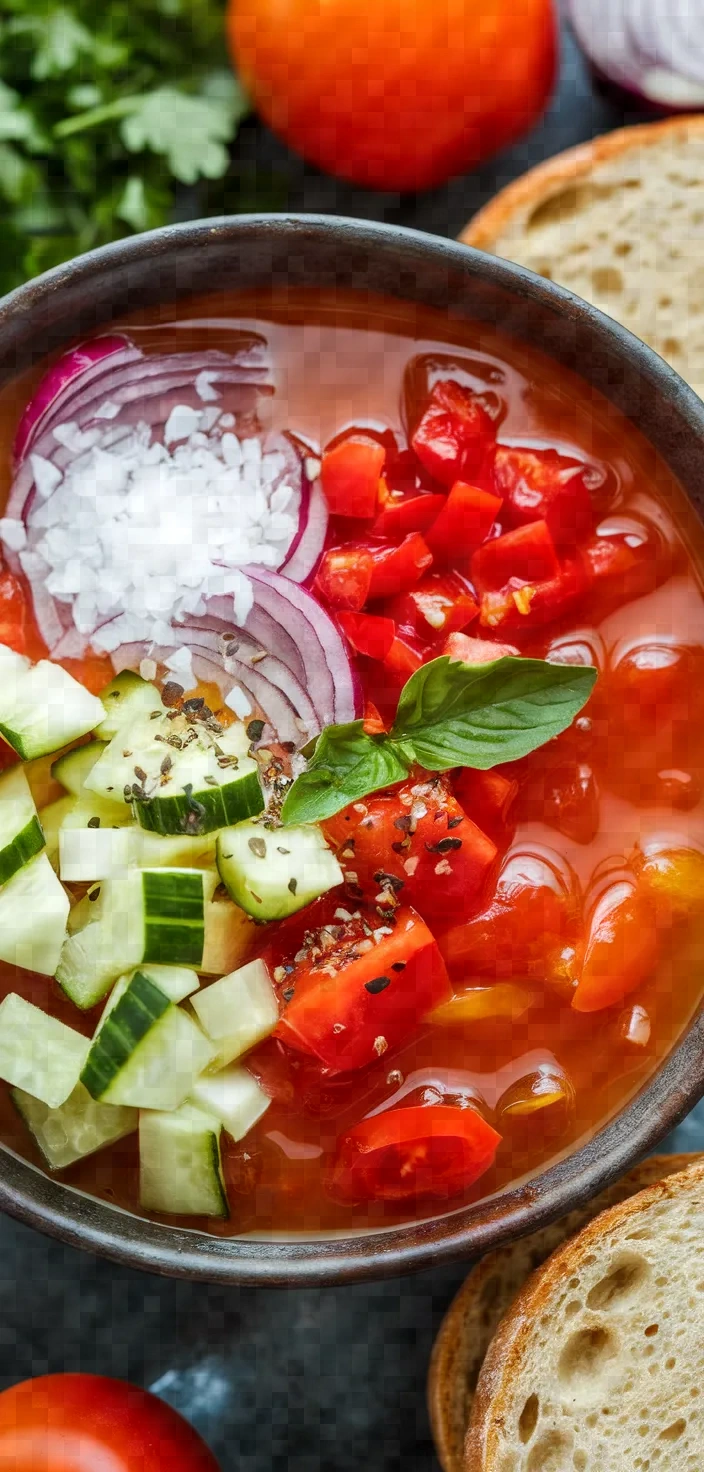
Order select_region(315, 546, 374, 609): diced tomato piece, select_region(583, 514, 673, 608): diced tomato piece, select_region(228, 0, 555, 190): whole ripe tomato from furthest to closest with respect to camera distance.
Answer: select_region(228, 0, 555, 190): whole ripe tomato < select_region(583, 514, 673, 608): diced tomato piece < select_region(315, 546, 374, 609): diced tomato piece

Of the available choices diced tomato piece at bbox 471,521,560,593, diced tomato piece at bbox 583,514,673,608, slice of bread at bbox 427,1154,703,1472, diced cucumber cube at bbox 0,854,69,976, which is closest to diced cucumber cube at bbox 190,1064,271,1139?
diced cucumber cube at bbox 0,854,69,976

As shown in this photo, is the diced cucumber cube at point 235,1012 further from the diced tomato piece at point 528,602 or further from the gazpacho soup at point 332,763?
the diced tomato piece at point 528,602

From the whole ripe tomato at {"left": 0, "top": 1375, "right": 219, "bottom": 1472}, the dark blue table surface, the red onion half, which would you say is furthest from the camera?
the red onion half

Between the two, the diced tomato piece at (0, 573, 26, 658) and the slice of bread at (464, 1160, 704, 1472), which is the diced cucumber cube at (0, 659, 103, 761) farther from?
the slice of bread at (464, 1160, 704, 1472)

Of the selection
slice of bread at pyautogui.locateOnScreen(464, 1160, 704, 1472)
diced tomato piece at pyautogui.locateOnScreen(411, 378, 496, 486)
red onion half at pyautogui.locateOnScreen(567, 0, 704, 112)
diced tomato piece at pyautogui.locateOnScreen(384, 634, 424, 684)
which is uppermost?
red onion half at pyautogui.locateOnScreen(567, 0, 704, 112)

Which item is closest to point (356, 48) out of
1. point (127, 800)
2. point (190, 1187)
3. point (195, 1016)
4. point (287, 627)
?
point (287, 627)

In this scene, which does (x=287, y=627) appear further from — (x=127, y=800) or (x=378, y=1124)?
(x=378, y=1124)
